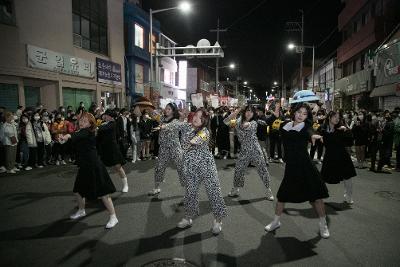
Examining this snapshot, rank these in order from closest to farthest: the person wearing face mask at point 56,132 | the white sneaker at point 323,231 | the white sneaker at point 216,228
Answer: the white sneaker at point 323,231
the white sneaker at point 216,228
the person wearing face mask at point 56,132

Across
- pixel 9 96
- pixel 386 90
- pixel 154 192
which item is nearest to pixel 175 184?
pixel 154 192

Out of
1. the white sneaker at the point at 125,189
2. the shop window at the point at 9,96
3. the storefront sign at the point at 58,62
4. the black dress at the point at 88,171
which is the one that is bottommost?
the white sneaker at the point at 125,189

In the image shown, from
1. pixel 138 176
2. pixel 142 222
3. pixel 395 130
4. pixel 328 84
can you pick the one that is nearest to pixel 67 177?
pixel 138 176

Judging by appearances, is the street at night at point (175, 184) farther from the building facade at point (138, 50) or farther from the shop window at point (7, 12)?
the building facade at point (138, 50)

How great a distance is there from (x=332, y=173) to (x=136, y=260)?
13.8ft

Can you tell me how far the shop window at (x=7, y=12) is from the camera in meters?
12.2

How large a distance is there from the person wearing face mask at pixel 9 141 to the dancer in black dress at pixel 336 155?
29.6ft

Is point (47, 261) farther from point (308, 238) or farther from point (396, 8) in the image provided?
point (396, 8)

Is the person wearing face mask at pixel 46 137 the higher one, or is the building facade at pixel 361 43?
the building facade at pixel 361 43

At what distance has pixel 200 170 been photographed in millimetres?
5008

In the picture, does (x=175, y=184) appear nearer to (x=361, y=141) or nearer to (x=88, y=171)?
(x=88, y=171)

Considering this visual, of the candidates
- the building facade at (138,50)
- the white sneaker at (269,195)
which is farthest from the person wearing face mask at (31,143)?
the building facade at (138,50)

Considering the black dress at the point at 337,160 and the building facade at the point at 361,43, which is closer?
the black dress at the point at 337,160

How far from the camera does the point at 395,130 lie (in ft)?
34.2
